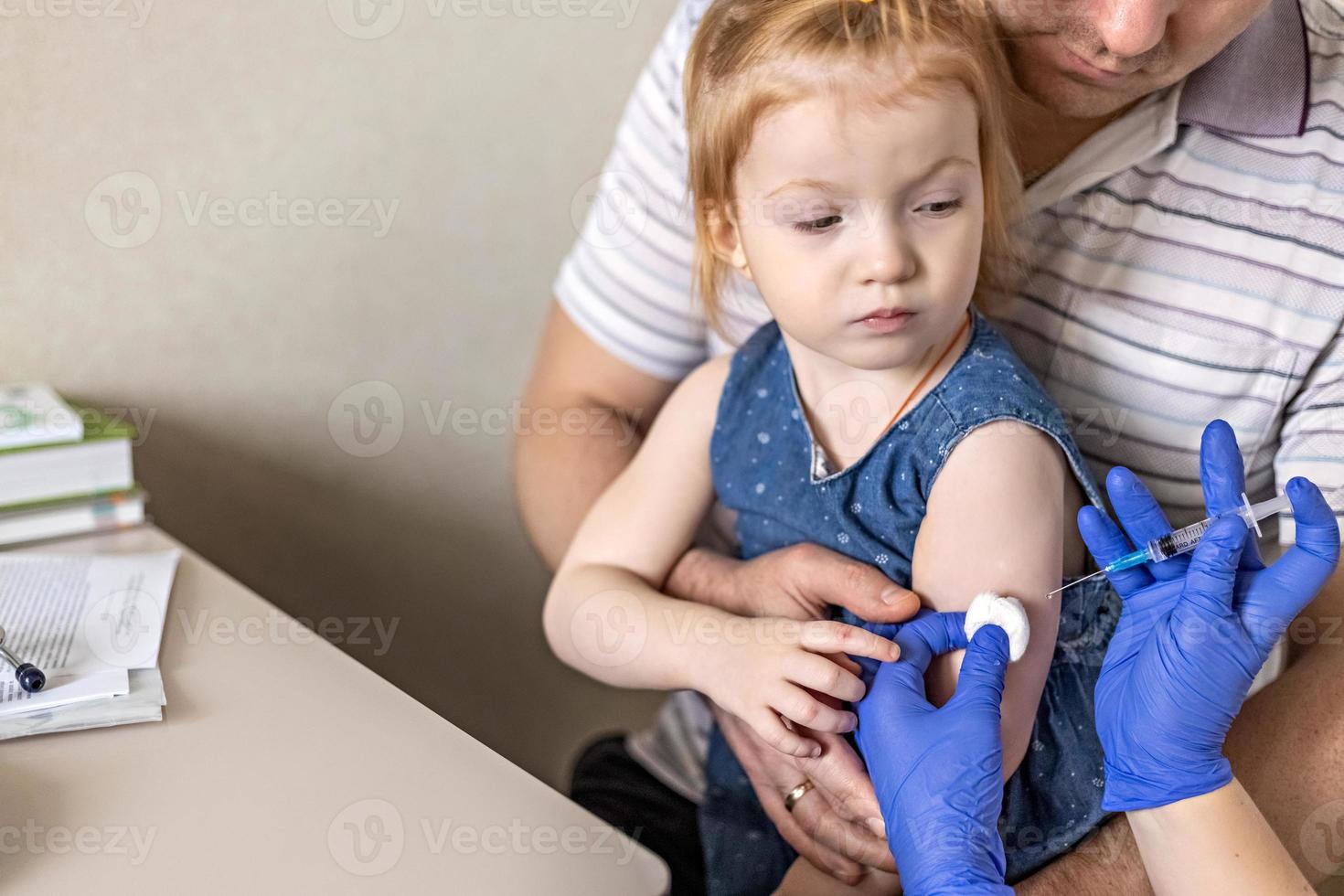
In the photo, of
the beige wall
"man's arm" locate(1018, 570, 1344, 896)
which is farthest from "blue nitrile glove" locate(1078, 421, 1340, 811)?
the beige wall

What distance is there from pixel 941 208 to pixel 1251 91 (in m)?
0.42

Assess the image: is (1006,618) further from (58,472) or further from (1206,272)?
(58,472)

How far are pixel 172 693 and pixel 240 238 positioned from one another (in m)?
0.61

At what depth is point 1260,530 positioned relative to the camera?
1.29 m

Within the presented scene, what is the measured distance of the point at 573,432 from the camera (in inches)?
59.2

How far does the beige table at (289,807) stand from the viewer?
85cm

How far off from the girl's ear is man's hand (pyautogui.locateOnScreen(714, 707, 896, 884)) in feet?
1.38

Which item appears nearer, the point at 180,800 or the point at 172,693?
the point at 180,800

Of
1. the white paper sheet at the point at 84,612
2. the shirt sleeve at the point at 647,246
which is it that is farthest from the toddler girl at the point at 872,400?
the white paper sheet at the point at 84,612

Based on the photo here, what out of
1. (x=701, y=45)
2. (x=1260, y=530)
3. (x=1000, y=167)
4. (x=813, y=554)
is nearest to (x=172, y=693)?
(x=813, y=554)

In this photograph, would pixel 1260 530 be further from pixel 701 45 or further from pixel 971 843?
pixel 701 45

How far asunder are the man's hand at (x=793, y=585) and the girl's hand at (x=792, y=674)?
26mm

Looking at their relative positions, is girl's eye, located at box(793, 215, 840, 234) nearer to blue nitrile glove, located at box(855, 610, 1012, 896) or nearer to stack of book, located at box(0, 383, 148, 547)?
blue nitrile glove, located at box(855, 610, 1012, 896)

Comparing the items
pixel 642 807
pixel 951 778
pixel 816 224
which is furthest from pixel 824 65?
pixel 642 807
